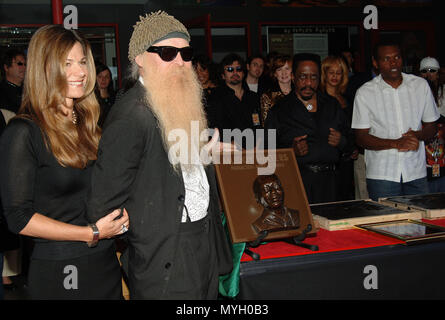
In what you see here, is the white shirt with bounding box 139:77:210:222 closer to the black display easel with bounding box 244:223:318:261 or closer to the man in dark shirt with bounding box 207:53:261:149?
the black display easel with bounding box 244:223:318:261

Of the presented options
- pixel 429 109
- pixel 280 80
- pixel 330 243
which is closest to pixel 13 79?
pixel 280 80

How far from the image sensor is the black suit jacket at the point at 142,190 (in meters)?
1.68

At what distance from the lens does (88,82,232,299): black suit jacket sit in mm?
1683

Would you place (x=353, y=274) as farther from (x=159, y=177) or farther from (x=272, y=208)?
(x=159, y=177)

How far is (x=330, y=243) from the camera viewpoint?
95.0 inches

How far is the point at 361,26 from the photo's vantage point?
342 inches

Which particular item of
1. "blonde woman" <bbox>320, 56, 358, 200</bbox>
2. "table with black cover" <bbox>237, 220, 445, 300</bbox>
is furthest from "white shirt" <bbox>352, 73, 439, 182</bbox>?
"table with black cover" <bbox>237, 220, 445, 300</bbox>

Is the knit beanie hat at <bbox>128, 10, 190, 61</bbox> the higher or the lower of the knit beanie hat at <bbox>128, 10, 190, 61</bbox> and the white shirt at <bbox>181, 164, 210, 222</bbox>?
the higher

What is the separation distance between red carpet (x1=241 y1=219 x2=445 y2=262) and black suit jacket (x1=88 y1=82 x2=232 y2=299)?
0.60 m

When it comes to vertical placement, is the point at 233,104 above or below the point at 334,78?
below

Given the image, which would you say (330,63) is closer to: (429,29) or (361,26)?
(361,26)

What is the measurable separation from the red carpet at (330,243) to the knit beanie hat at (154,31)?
3.60 feet

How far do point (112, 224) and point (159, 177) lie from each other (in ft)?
0.86
